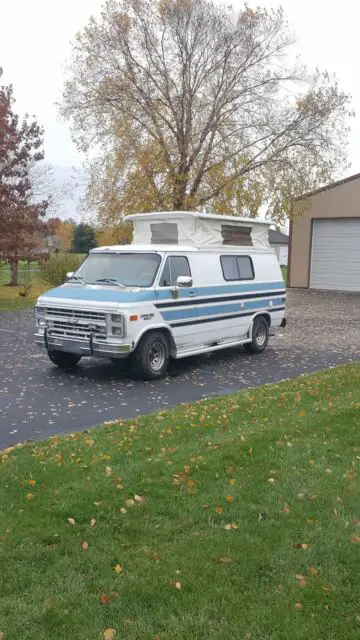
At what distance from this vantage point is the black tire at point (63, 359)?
10.8 metres

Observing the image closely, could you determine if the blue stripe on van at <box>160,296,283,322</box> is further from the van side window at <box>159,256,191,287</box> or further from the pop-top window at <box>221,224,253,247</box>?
the pop-top window at <box>221,224,253,247</box>

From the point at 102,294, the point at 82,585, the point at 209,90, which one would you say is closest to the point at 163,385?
the point at 102,294

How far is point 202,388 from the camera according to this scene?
9.52m

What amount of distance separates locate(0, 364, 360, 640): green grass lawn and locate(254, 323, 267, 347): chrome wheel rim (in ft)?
20.1

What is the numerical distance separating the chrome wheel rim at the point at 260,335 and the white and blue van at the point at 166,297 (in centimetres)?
2

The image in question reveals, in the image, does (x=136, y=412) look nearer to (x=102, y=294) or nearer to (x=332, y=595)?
(x=102, y=294)

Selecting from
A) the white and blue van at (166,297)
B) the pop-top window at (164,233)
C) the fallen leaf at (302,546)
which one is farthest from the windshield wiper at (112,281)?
the fallen leaf at (302,546)

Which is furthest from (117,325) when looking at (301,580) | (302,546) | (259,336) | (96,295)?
(301,580)

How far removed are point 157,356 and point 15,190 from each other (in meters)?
14.7

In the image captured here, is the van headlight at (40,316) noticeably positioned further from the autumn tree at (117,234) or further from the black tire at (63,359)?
the autumn tree at (117,234)

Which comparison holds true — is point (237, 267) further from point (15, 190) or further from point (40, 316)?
point (15, 190)

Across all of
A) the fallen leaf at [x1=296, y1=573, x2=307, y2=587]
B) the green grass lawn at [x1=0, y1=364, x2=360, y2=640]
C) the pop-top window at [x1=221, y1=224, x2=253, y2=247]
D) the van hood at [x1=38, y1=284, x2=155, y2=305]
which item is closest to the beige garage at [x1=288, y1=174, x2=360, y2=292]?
the pop-top window at [x1=221, y1=224, x2=253, y2=247]

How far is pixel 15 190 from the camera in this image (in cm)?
2284

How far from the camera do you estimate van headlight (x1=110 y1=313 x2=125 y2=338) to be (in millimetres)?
9539
